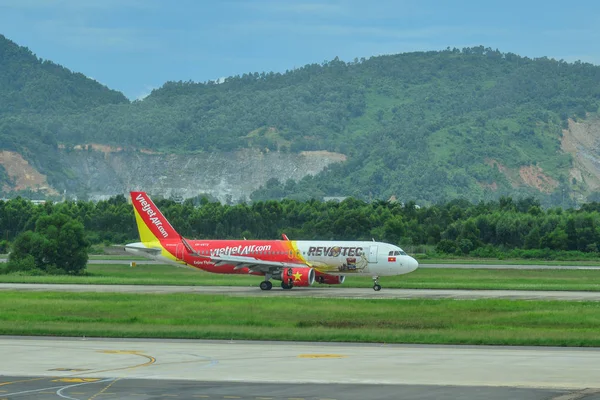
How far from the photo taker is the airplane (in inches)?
2793

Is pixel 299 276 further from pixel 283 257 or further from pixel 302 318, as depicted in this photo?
pixel 302 318

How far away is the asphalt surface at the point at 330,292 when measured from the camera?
62.4 m

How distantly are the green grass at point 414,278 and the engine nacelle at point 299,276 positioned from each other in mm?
5526

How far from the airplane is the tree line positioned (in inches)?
1858

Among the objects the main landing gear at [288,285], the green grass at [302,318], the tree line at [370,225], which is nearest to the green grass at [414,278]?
the main landing gear at [288,285]

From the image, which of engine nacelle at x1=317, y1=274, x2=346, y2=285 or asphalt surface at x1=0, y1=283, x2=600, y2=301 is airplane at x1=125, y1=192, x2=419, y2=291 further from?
asphalt surface at x1=0, y1=283, x2=600, y2=301

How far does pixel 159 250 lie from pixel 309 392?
169 feet

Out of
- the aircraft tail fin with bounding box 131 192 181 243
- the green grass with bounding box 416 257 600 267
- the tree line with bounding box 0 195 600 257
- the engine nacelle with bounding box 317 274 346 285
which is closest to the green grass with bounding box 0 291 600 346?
the engine nacelle with bounding box 317 274 346 285

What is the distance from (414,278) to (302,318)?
112 ft

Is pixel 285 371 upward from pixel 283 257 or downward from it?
downward

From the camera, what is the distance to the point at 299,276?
231 feet

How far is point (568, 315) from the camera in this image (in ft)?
164

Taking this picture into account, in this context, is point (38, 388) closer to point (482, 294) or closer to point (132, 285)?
point (482, 294)

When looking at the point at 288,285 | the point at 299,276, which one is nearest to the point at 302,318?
the point at 299,276
